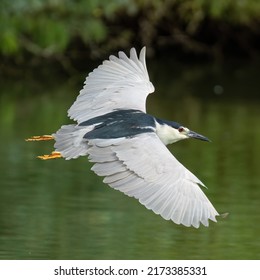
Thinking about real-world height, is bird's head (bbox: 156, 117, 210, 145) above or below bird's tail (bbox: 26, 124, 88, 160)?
above

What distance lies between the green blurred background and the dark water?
0.04ft

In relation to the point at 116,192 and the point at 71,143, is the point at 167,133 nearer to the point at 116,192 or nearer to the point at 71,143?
the point at 71,143

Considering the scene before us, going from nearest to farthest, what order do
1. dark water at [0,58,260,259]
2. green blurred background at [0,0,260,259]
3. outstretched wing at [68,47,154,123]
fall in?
outstretched wing at [68,47,154,123] → dark water at [0,58,260,259] → green blurred background at [0,0,260,259]

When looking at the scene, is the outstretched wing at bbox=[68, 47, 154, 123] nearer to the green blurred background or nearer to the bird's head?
the bird's head

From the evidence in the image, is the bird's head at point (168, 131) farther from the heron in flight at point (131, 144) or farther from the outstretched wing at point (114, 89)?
the outstretched wing at point (114, 89)

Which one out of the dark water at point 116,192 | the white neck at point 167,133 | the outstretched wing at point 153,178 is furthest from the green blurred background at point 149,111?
the outstretched wing at point 153,178

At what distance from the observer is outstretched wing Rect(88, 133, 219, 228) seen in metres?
6.51

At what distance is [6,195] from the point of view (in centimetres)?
Result: 970

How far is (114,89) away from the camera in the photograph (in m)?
8.01

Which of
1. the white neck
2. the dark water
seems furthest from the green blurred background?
the white neck

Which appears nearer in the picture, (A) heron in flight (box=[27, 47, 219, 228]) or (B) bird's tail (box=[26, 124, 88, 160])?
(A) heron in flight (box=[27, 47, 219, 228])

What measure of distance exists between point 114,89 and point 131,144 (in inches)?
45.1

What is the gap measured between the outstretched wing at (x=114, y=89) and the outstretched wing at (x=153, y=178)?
2.96ft
